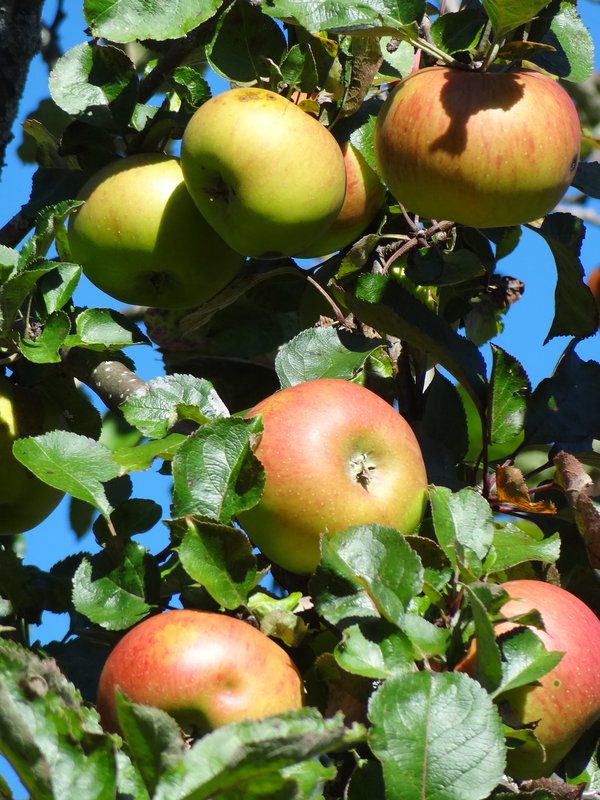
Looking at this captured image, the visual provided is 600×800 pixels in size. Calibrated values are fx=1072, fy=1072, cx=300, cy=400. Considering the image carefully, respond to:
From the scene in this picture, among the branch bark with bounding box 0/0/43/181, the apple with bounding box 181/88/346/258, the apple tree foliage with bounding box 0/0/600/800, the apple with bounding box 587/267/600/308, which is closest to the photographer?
the apple tree foliage with bounding box 0/0/600/800

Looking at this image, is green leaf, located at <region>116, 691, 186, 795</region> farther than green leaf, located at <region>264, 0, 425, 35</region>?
No

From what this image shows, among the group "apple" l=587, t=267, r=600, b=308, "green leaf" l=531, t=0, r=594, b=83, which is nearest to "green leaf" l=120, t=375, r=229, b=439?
"green leaf" l=531, t=0, r=594, b=83

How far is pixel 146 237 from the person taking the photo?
1271mm

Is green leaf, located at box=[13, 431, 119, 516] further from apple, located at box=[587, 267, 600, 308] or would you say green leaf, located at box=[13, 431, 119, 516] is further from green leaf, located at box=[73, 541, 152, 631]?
apple, located at box=[587, 267, 600, 308]

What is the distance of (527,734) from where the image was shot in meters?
0.85

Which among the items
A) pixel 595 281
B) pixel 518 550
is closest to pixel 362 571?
pixel 518 550

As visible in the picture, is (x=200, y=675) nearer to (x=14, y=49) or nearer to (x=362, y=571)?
(x=362, y=571)

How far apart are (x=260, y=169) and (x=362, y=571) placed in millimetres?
509

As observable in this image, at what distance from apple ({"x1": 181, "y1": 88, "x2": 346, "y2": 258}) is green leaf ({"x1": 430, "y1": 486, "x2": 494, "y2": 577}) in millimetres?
384

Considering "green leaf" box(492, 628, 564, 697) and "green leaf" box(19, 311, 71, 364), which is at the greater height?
"green leaf" box(19, 311, 71, 364)

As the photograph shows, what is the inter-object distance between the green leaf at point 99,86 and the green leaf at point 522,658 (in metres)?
0.83

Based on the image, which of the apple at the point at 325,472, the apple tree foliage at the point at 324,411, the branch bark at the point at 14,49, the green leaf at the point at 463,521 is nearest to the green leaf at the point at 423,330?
the apple tree foliage at the point at 324,411

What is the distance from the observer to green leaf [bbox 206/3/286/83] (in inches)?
50.5

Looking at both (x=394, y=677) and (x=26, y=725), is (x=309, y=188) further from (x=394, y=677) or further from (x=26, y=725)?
(x=26, y=725)
